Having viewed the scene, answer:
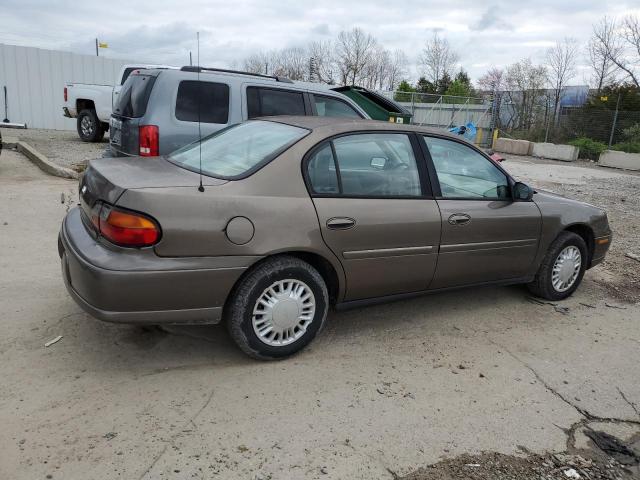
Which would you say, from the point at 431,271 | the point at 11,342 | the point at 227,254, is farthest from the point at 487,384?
the point at 11,342

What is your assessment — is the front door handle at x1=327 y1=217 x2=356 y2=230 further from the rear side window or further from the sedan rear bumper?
the rear side window

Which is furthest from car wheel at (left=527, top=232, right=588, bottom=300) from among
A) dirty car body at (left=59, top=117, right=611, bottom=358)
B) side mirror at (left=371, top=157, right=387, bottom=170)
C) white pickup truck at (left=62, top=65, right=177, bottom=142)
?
white pickup truck at (left=62, top=65, right=177, bottom=142)

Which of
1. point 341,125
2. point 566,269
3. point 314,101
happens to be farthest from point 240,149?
point 314,101

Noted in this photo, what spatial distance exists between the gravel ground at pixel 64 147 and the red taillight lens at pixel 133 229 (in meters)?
7.59

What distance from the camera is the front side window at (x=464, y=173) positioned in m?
4.12

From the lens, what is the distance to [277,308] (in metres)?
3.36

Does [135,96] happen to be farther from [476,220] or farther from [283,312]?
[476,220]

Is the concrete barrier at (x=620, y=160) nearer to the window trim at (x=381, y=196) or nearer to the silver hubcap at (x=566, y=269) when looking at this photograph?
the silver hubcap at (x=566, y=269)

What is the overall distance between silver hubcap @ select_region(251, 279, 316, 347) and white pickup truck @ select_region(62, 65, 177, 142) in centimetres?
1166

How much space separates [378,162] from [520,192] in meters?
1.36

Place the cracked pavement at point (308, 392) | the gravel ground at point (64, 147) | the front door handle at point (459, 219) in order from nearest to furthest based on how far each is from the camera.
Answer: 1. the cracked pavement at point (308, 392)
2. the front door handle at point (459, 219)
3. the gravel ground at point (64, 147)

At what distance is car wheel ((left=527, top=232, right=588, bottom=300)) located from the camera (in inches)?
189

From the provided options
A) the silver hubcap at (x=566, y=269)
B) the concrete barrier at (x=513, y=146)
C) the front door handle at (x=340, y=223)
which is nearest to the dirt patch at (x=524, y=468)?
the front door handle at (x=340, y=223)

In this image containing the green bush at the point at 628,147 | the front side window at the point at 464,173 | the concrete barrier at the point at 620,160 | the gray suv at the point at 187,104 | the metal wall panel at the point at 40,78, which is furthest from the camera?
the green bush at the point at 628,147
